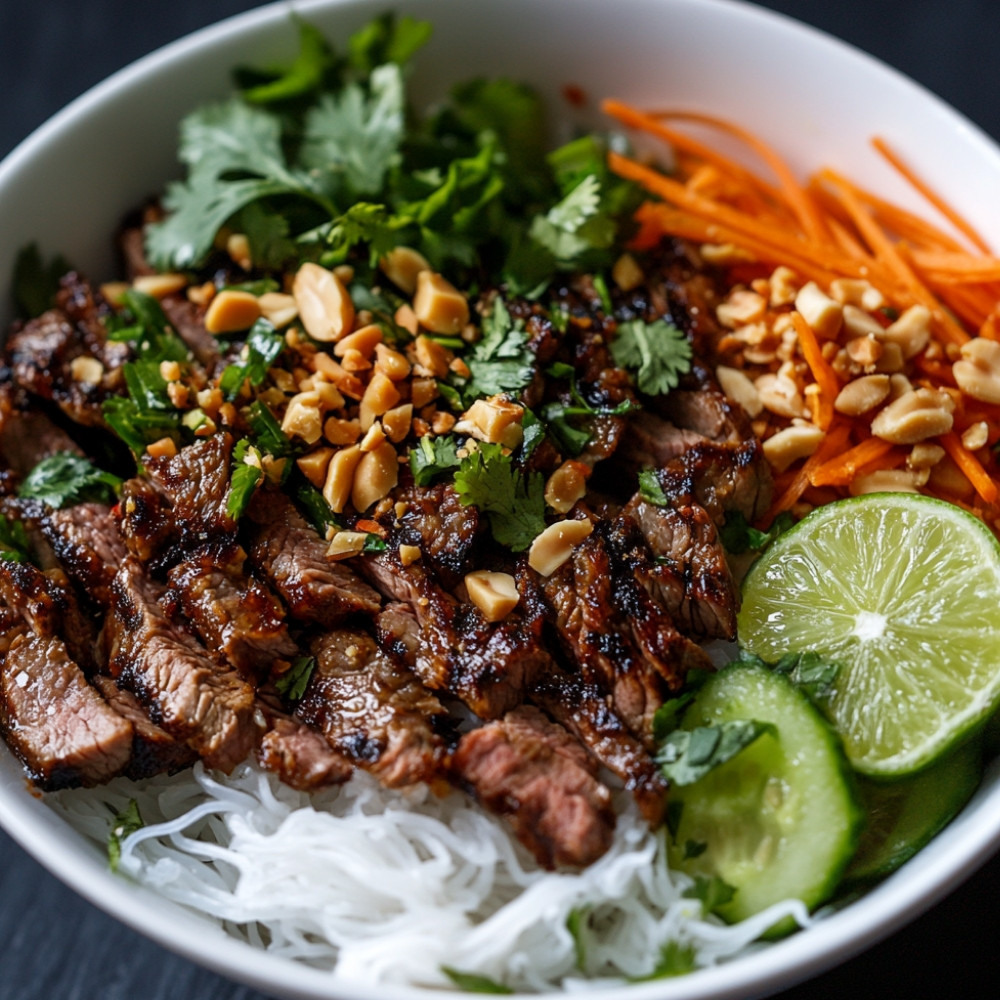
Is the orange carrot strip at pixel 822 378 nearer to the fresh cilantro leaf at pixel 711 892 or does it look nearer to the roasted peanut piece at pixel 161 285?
the fresh cilantro leaf at pixel 711 892

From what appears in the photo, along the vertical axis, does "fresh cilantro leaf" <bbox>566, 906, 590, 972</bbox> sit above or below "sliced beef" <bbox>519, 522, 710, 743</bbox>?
below

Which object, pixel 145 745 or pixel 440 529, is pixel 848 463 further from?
pixel 145 745

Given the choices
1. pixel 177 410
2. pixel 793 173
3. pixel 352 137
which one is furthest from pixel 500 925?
pixel 793 173

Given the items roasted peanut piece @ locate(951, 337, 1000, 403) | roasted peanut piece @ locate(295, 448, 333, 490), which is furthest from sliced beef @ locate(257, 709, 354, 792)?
roasted peanut piece @ locate(951, 337, 1000, 403)

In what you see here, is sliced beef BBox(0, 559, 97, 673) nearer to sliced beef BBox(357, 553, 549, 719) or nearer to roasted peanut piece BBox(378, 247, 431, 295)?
sliced beef BBox(357, 553, 549, 719)

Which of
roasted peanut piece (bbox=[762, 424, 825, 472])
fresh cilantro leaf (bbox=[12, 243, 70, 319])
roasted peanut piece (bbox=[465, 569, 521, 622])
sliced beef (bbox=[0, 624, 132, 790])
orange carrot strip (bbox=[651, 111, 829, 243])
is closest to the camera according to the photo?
sliced beef (bbox=[0, 624, 132, 790])
